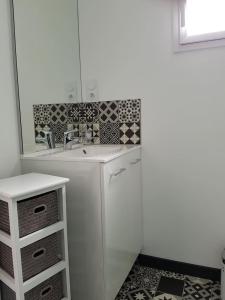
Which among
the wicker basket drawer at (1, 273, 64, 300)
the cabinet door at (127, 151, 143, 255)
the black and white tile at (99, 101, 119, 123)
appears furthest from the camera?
the black and white tile at (99, 101, 119, 123)

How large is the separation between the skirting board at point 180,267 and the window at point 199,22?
1512 mm

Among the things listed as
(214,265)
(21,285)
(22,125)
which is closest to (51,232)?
(21,285)

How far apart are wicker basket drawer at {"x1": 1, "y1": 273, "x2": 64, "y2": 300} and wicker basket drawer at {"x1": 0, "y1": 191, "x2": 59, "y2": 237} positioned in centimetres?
29

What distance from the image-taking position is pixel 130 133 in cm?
197

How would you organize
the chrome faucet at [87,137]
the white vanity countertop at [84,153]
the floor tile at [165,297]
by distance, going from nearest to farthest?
the white vanity countertop at [84,153], the floor tile at [165,297], the chrome faucet at [87,137]

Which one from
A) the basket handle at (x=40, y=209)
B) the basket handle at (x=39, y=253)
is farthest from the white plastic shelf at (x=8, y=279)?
the basket handle at (x=40, y=209)

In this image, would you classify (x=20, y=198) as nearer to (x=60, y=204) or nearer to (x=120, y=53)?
(x=60, y=204)

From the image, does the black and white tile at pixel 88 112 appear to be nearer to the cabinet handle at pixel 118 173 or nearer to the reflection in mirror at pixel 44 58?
the reflection in mirror at pixel 44 58

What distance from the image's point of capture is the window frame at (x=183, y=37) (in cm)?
168

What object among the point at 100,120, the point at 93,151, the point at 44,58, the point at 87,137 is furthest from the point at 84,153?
the point at 44,58

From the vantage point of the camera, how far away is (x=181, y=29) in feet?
5.79

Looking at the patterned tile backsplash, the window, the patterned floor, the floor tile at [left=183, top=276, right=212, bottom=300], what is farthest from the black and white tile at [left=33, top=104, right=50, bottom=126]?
the floor tile at [left=183, top=276, right=212, bottom=300]

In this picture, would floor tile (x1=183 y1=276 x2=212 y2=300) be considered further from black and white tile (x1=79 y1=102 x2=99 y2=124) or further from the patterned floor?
black and white tile (x1=79 y1=102 x2=99 y2=124)

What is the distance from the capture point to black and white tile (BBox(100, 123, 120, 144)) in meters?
2.02
